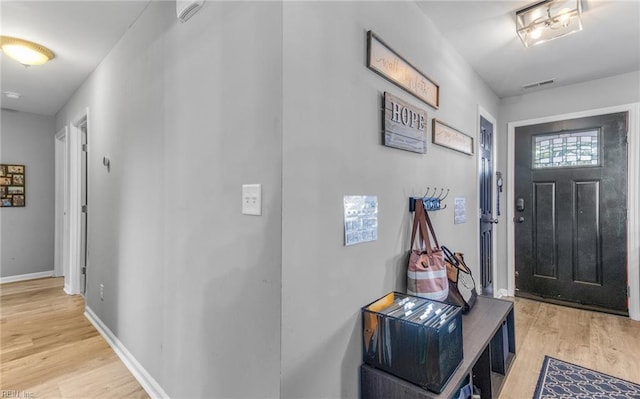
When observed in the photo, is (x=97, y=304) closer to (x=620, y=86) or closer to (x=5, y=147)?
(x=5, y=147)

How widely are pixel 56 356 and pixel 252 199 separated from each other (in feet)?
7.45

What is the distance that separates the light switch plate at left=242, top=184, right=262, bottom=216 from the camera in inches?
44.7

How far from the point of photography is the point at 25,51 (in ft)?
7.82

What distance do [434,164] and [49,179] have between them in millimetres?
5285

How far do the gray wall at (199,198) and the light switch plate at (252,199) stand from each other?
0.09 ft

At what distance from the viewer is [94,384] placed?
1891 millimetres

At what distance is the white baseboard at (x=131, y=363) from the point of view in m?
1.77

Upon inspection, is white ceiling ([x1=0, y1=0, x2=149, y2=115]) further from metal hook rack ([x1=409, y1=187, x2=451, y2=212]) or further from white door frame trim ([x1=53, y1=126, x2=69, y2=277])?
metal hook rack ([x1=409, y1=187, x2=451, y2=212])

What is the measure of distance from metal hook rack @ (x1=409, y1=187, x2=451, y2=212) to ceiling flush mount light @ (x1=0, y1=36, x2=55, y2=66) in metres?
3.08

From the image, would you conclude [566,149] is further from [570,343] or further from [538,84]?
[570,343]

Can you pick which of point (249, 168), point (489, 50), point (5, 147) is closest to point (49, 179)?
point (5, 147)

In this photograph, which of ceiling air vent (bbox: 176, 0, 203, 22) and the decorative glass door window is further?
the decorative glass door window

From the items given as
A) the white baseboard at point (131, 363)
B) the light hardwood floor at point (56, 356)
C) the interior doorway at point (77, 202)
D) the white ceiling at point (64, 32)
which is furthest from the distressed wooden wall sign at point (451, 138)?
the interior doorway at point (77, 202)

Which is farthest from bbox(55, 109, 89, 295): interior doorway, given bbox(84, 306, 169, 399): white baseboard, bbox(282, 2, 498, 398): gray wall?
bbox(282, 2, 498, 398): gray wall
